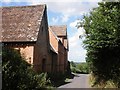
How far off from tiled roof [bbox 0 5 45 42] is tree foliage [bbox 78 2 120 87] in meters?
4.44

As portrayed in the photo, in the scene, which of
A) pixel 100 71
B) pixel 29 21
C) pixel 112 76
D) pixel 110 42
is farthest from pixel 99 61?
pixel 29 21

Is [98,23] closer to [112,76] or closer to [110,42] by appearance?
[110,42]

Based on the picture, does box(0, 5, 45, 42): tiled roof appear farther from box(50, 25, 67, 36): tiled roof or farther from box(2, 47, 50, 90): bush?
box(50, 25, 67, 36): tiled roof

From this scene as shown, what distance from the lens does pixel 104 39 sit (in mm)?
21984

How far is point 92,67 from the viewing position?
28438 mm

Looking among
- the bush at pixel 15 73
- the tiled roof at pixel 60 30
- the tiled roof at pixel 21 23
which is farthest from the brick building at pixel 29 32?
→ the tiled roof at pixel 60 30

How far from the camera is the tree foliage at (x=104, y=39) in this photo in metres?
21.3

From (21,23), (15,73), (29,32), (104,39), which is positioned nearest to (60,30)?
(21,23)

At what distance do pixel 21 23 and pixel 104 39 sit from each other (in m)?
8.13

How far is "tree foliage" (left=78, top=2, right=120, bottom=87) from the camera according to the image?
21.3 metres

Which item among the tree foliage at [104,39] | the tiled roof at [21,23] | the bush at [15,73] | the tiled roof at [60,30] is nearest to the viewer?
the bush at [15,73]

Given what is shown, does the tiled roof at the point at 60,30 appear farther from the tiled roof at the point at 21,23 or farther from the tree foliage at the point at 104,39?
the tree foliage at the point at 104,39

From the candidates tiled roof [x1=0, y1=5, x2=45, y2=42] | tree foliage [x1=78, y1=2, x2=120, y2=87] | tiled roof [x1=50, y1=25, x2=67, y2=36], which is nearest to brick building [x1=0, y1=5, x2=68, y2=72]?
tiled roof [x1=0, y1=5, x2=45, y2=42]

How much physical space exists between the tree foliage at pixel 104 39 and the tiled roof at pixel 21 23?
444 centimetres
